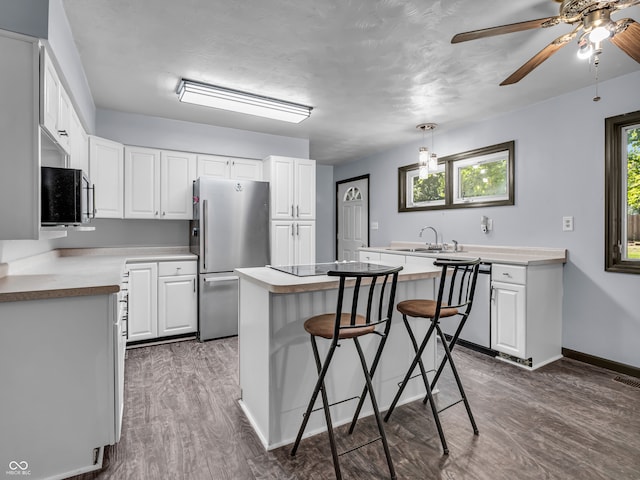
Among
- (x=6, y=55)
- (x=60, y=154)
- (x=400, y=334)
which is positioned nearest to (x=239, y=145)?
(x=60, y=154)

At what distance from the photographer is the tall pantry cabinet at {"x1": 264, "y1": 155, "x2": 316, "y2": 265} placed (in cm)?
402

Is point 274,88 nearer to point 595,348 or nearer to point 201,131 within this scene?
point 201,131

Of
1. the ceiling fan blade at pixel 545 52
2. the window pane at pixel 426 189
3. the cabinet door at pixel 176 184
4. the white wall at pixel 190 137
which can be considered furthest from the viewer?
the window pane at pixel 426 189

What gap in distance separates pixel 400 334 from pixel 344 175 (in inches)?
176

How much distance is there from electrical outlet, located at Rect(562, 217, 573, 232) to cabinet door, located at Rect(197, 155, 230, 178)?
11.4 feet

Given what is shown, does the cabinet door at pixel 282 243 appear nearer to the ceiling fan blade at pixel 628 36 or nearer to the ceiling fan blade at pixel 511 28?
the ceiling fan blade at pixel 511 28

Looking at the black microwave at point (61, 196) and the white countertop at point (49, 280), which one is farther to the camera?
the black microwave at point (61, 196)

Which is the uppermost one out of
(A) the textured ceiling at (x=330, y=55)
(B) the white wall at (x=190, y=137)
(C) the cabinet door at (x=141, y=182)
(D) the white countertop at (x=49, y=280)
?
(A) the textured ceiling at (x=330, y=55)

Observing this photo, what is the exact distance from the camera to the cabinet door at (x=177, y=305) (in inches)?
137

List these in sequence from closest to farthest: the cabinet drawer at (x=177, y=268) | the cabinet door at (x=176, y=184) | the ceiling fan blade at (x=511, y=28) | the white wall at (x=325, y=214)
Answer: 1. the ceiling fan blade at (x=511, y=28)
2. the cabinet drawer at (x=177, y=268)
3. the cabinet door at (x=176, y=184)
4. the white wall at (x=325, y=214)

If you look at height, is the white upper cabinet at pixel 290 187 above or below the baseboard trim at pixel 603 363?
above

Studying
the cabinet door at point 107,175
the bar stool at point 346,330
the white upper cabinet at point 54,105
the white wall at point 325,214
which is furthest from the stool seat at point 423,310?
the white wall at point 325,214

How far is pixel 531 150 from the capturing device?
3387 millimetres

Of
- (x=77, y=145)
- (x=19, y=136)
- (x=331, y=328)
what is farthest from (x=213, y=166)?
(x=331, y=328)
